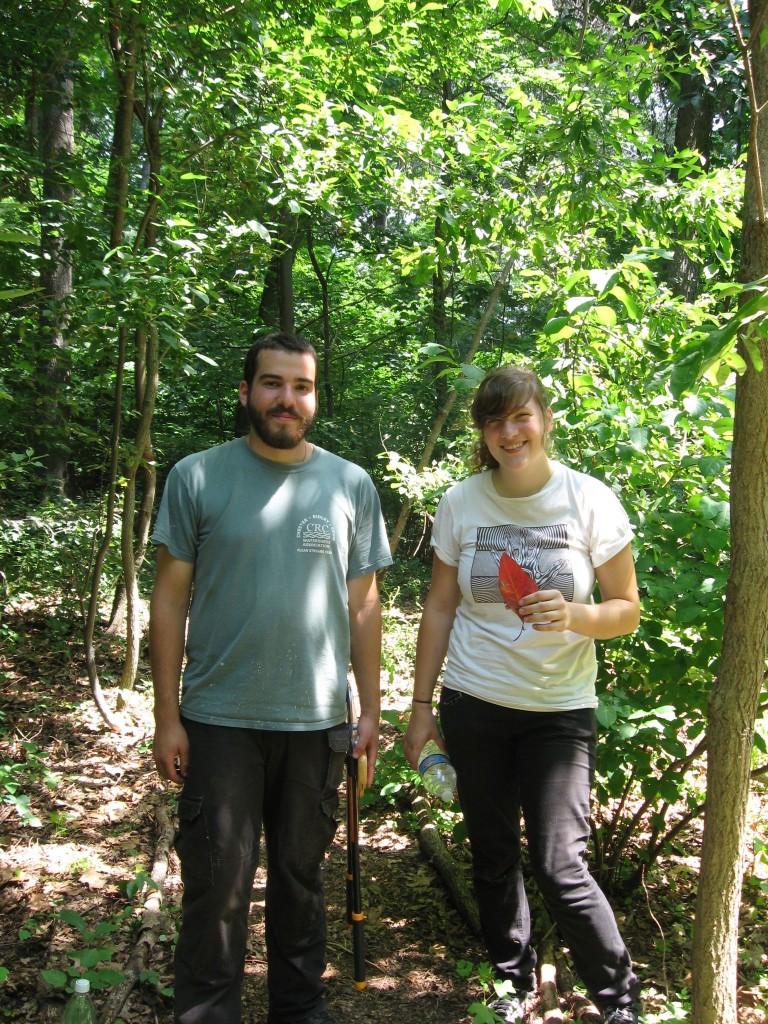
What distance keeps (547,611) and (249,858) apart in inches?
43.1

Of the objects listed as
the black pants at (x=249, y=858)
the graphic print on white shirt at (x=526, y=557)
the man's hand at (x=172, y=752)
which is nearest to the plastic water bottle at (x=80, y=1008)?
the black pants at (x=249, y=858)

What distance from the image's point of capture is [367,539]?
105 inches

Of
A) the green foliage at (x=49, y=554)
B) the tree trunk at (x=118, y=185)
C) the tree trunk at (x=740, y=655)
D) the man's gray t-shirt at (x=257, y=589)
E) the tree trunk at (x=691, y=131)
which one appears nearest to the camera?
the tree trunk at (x=740, y=655)

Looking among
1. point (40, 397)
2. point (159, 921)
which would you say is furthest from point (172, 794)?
point (40, 397)

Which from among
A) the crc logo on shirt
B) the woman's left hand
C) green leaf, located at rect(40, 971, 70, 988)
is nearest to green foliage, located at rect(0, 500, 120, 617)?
green leaf, located at rect(40, 971, 70, 988)

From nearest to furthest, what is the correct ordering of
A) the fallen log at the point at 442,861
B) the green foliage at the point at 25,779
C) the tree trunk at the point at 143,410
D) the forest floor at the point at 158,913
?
1. the forest floor at the point at 158,913
2. the fallen log at the point at 442,861
3. the green foliage at the point at 25,779
4. the tree trunk at the point at 143,410

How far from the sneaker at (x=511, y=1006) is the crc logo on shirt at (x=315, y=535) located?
1.48 metres

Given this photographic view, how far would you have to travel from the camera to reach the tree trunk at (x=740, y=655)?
188 centimetres

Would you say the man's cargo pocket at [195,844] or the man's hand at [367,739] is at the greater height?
the man's hand at [367,739]

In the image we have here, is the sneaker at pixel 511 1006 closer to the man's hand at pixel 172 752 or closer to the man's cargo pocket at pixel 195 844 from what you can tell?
the man's cargo pocket at pixel 195 844

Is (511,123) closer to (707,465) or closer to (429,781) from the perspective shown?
(707,465)

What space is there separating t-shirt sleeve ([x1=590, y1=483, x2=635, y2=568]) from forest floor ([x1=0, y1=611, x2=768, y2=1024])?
1393mm

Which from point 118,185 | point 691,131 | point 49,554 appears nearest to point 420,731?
point 118,185

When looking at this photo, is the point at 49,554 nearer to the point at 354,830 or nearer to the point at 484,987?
the point at 354,830
